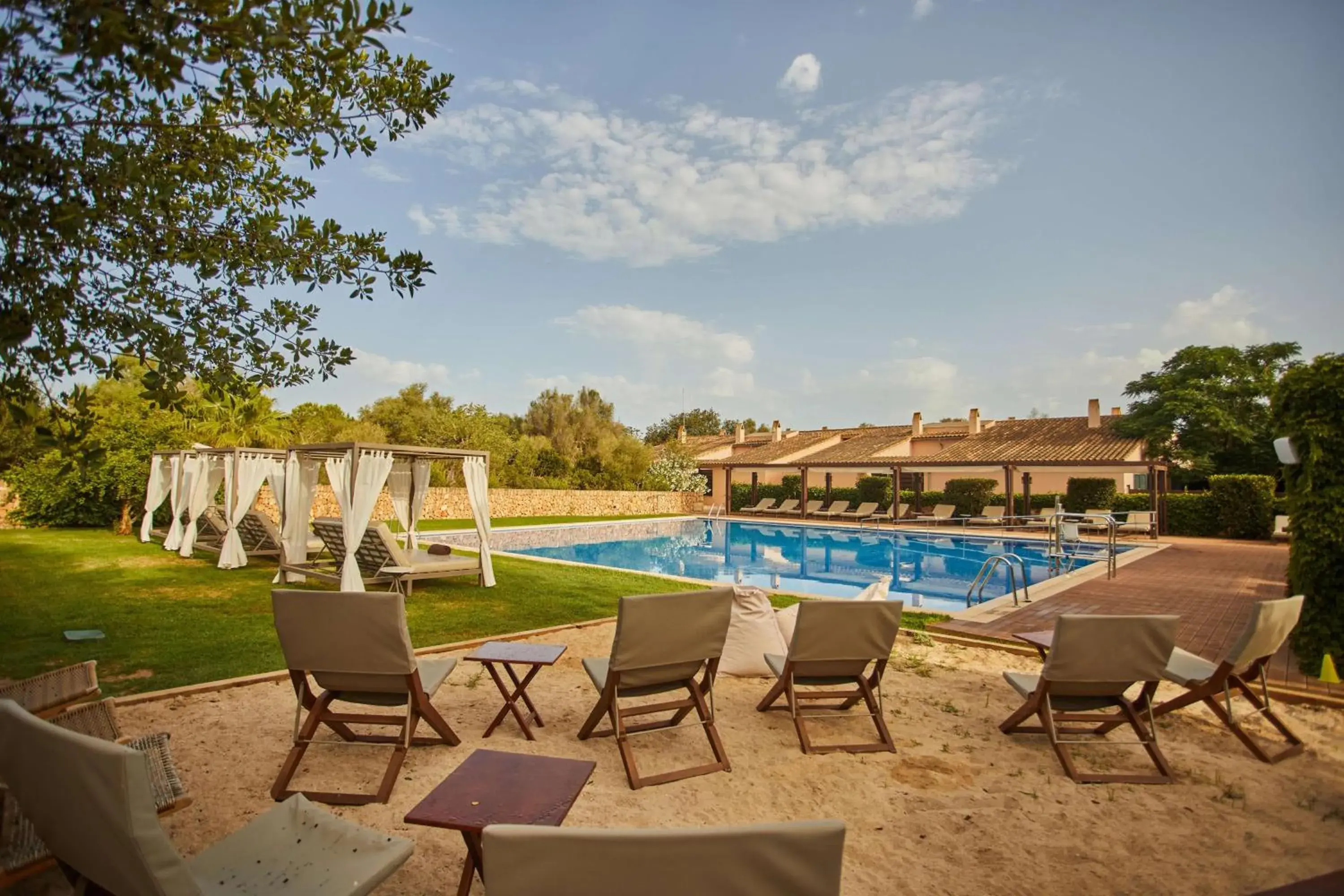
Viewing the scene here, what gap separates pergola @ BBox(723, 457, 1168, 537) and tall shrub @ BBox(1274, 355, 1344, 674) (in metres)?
14.2

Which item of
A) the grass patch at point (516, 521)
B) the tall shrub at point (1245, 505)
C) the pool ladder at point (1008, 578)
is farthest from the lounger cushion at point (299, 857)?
the tall shrub at point (1245, 505)

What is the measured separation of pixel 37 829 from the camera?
76.9 inches

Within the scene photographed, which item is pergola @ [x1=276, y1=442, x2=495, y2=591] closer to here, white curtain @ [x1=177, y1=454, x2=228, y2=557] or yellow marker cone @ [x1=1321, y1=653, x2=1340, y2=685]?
white curtain @ [x1=177, y1=454, x2=228, y2=557]

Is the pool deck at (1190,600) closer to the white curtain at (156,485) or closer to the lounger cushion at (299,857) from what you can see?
the lounger cushion at (299,857)

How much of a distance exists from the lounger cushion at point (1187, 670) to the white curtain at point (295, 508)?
1036 cm

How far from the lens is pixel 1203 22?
36.9ft

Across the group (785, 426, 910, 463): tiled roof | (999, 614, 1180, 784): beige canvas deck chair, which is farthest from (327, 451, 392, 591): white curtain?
(785, 426, 910, 463): tiled roof

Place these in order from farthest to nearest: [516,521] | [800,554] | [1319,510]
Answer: [516,521]
[800,554]
[1319,510]

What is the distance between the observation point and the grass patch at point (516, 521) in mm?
21125

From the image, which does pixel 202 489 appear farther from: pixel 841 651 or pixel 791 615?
pixel 841 651

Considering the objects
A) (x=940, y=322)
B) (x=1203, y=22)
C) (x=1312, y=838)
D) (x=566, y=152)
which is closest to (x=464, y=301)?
(x=566, y=152)

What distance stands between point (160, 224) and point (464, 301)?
23755 mm

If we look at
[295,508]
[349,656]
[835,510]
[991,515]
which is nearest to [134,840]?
[349,656]

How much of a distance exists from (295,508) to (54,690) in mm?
7453
